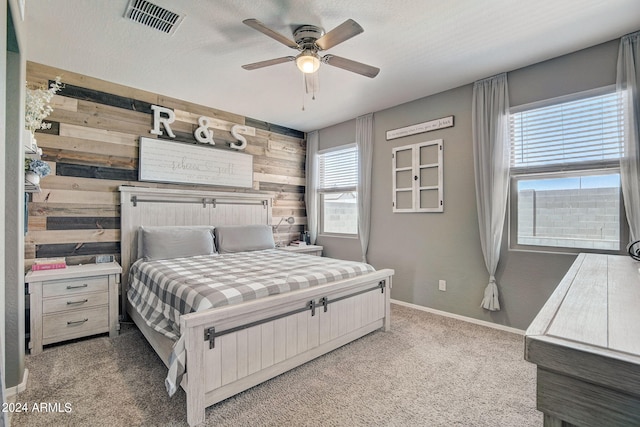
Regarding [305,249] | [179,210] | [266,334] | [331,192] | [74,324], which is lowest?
[74,324]

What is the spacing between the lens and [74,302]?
2686 millimetres

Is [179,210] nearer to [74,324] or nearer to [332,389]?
[74,324]

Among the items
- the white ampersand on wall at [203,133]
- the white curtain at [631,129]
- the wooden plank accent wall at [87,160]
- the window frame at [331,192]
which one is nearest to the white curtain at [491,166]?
the white curtain at [631,129]

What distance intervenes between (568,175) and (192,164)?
4145 mm

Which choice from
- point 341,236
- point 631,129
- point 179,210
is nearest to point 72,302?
point 179,210

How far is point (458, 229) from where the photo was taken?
341 cm

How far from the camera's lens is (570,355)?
61cm

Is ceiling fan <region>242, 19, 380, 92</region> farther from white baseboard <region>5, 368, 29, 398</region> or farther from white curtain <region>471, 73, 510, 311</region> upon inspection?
white baseboard <region>5, 368, 29, 398</region>

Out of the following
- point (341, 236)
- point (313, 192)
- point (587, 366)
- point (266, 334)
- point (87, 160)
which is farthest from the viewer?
point (313, 192)

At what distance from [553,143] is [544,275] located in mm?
1257

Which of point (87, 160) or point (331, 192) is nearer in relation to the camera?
point (87, 160)

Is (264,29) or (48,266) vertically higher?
(264,29)

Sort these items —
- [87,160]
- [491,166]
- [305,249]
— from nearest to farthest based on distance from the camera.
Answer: [491,166]
[87,160]
[305,249]

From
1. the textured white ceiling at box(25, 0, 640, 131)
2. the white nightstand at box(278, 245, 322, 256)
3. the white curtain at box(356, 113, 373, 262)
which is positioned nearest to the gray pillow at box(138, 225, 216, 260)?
the white nightstand at box(278, 245, 322, 256)
